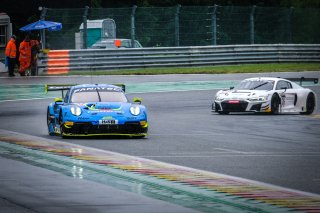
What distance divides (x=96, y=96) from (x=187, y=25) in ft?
88.1

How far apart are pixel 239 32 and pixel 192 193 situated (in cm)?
3747

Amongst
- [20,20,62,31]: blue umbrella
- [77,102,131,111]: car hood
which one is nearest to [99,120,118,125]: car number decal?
[77,102,131,111]: car hood

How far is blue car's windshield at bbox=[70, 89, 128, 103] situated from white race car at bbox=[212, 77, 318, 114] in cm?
723

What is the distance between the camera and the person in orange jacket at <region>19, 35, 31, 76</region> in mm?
42656

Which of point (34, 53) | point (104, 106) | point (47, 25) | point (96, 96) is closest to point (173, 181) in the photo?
point (104, 106)

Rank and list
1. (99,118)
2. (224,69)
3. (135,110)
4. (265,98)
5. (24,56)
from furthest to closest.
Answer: (224,69) < (24,56) < (265,98) < (135,110) < (99,118)

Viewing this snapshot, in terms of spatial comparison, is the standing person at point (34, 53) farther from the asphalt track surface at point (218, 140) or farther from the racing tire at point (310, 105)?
the racing tire at point (310, 105)

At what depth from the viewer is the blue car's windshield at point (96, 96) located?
21.7 m

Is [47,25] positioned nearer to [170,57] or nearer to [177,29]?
A: [170,57]

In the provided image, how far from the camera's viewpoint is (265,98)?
28.8 m

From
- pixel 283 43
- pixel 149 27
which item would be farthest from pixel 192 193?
pixel 283 43

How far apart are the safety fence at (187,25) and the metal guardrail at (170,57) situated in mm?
653

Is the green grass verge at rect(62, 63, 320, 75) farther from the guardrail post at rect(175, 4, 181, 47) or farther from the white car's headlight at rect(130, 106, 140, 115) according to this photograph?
the white car's headlight at rect(130, 106, 140, 115)

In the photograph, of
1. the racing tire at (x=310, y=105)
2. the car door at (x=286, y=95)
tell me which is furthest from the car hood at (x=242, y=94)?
the racing tire at (x=310, y=105)
